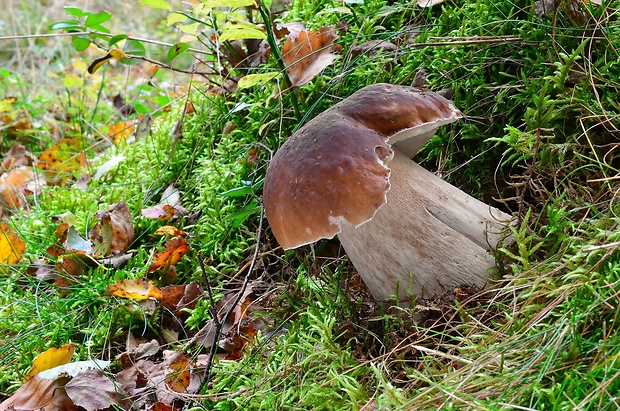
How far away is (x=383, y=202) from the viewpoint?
154 cm

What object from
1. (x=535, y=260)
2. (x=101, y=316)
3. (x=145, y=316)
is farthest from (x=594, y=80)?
(x=101, y=316)

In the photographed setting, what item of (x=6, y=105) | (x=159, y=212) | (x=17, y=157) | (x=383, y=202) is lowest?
(x=17, y=157)

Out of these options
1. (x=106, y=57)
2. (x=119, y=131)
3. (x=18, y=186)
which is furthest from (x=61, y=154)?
(x=106, y=57)

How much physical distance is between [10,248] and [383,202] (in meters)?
2.52

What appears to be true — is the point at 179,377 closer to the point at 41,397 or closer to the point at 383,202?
the point at 41,397

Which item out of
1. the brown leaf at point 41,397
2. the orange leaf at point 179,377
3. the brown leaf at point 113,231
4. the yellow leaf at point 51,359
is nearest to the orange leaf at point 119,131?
the brown leaf at point 113,231

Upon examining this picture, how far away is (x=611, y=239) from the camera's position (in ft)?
4.89

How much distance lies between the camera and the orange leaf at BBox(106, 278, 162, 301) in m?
2.42

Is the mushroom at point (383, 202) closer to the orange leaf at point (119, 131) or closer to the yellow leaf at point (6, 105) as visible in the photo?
the orange leaf at point (119, 131)

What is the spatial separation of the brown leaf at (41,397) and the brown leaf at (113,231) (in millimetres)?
821

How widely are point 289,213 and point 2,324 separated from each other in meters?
1.82

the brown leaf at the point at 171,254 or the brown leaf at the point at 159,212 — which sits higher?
the brown leaf at the point at 159,212

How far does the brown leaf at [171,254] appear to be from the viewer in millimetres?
2662

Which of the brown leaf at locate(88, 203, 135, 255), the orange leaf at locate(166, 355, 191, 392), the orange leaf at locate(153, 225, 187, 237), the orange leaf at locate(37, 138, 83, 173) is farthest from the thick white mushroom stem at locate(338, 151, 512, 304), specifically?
the orange leaf at locate(37, 138, 83, 173)
